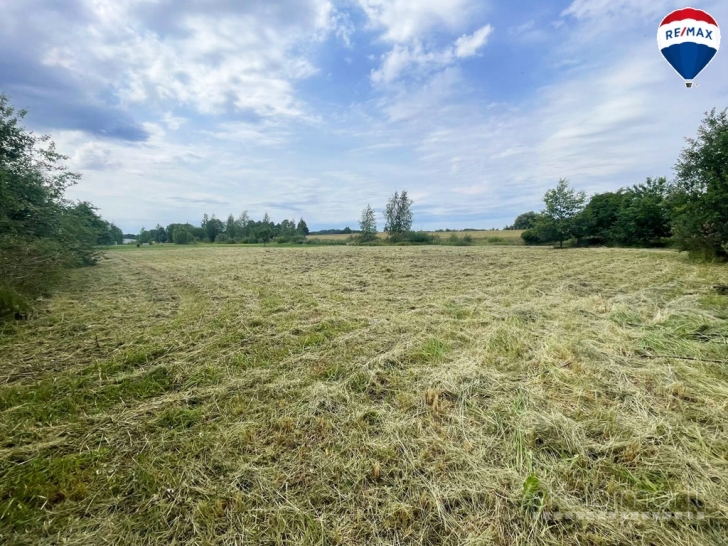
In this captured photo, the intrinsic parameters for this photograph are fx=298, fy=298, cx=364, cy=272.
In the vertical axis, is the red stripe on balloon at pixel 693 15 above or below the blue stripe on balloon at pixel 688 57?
above

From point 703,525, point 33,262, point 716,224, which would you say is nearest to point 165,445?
point 703,525

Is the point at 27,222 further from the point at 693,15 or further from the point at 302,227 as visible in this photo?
the point at 302,227

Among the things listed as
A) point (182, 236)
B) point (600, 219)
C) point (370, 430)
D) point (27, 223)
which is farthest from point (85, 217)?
point (182, 236)

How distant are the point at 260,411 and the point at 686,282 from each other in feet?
34.5

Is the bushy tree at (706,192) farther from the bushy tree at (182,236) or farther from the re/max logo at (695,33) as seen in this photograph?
the bushy tree at (182,236)

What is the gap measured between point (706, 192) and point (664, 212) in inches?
449

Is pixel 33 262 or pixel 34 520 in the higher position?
pixel 33 262

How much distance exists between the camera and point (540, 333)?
4.38 meters

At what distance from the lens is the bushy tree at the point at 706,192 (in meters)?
10.8

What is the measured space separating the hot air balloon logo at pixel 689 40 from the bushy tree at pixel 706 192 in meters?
5.05

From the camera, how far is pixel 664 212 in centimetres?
2003

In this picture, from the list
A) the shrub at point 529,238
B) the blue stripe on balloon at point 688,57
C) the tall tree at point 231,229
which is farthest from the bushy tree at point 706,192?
the tall tree at point 231,229

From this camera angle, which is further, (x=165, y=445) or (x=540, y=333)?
(x=540, y=333)

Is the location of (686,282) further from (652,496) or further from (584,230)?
(584,230)
